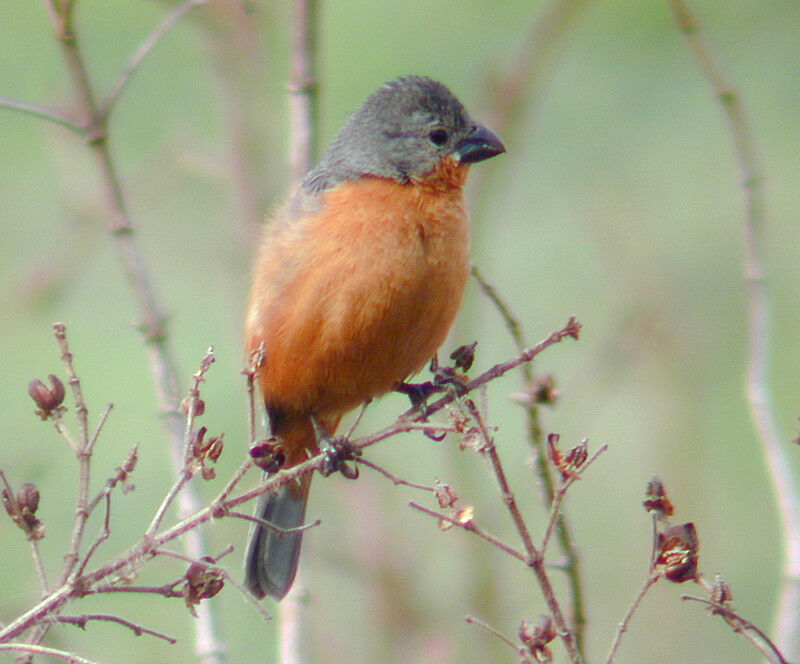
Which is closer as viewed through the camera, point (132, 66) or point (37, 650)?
point (37, 650)

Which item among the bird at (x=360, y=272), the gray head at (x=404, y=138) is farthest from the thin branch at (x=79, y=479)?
the gray head at (x=404, y=138)

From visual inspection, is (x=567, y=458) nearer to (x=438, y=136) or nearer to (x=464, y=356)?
(x=464, y=356)

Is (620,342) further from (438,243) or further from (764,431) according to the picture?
(764,431)

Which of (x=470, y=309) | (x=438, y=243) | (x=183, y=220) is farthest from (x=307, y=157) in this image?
(x=183, y=220)

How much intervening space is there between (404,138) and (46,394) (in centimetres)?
232

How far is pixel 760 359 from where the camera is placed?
315 cm

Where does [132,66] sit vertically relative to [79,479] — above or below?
above

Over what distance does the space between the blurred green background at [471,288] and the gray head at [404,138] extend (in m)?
0.35

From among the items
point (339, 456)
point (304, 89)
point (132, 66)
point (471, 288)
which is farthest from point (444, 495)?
point (471, 288)

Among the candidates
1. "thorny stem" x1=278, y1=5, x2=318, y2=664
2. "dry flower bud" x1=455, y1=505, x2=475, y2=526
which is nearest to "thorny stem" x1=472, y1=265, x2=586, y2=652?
"dry flower bud" x1=455, y1=505, x2=475, y2=526

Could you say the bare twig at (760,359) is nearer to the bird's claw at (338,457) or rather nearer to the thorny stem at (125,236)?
the bird's claw at (338,457)

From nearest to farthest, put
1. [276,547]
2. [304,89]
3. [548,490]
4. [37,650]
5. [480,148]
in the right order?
[37,650], [548,490], [304,89], [276,547], [480,148]

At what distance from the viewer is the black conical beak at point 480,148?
4277 mm

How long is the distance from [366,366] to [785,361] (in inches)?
153
